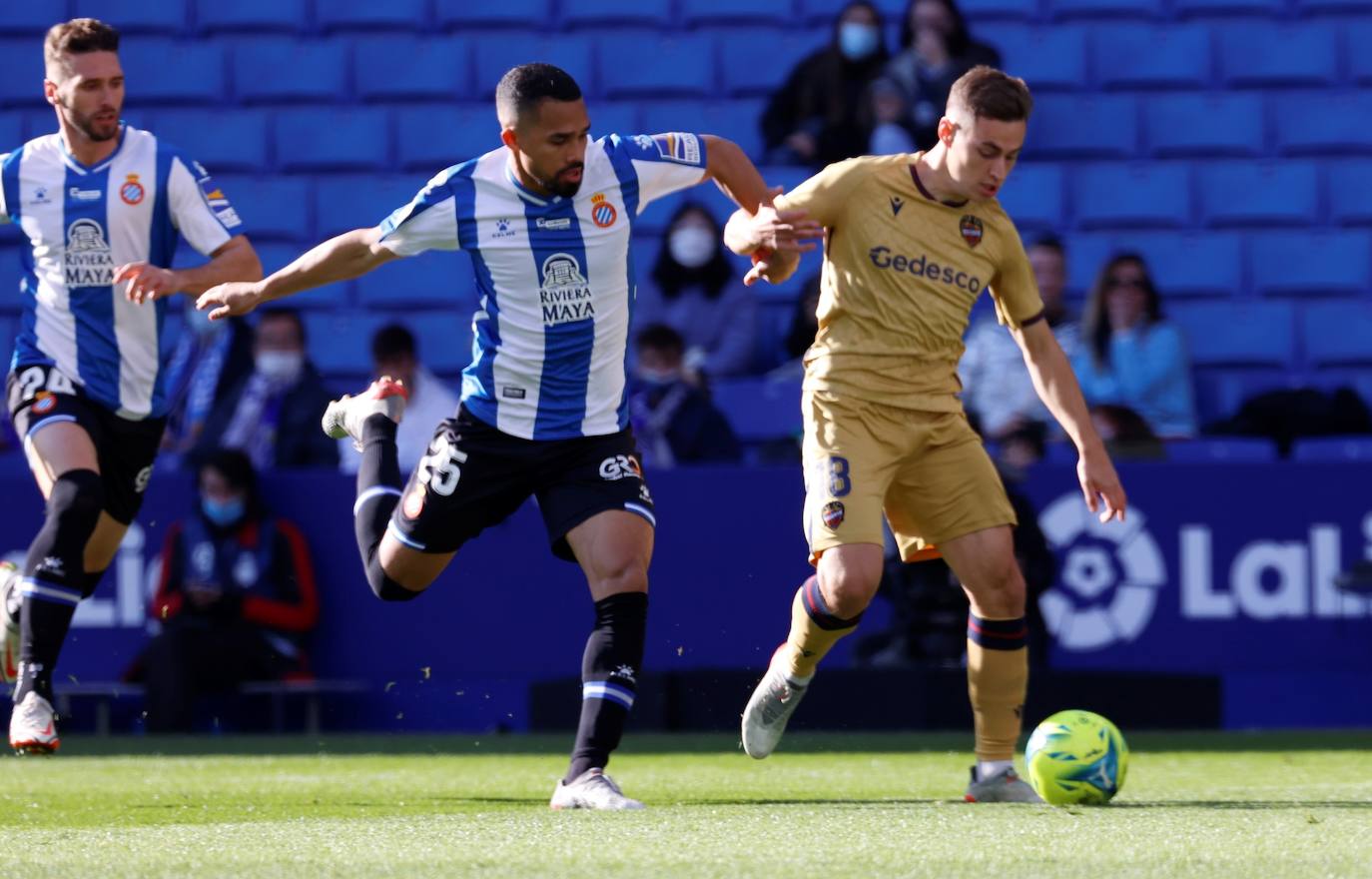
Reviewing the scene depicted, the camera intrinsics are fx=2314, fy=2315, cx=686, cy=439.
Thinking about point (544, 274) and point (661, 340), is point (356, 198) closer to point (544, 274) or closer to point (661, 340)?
point (661, 340)

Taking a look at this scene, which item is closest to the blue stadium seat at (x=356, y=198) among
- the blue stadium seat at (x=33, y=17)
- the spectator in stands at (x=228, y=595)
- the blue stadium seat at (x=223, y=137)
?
the blue stadium seat at (x=223, y=137)

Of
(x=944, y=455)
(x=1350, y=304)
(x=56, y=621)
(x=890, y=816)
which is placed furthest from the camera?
(x=1350, y=304)

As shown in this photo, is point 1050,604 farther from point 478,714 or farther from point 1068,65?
point 1068,65

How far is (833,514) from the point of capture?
6516mm

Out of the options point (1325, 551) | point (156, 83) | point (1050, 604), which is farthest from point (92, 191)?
point (156, 83)

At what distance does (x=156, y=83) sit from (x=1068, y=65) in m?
5.57

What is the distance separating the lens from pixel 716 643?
1029cm

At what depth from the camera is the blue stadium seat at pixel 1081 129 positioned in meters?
13.7

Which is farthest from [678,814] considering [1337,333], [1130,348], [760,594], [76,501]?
[1337,333]

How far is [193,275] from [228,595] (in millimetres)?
3288

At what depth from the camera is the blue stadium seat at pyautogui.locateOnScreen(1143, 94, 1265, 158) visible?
13602 millimetres

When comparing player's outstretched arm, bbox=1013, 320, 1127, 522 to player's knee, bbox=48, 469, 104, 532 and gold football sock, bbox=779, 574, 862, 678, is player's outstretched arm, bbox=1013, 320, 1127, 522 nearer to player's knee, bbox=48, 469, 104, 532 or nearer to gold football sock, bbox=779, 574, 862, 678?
gold football sock, bbox=779, 574, 862, 678

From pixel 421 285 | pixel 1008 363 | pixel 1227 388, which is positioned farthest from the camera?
pixel 421 285

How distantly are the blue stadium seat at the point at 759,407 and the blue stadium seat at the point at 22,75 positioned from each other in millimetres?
5309
